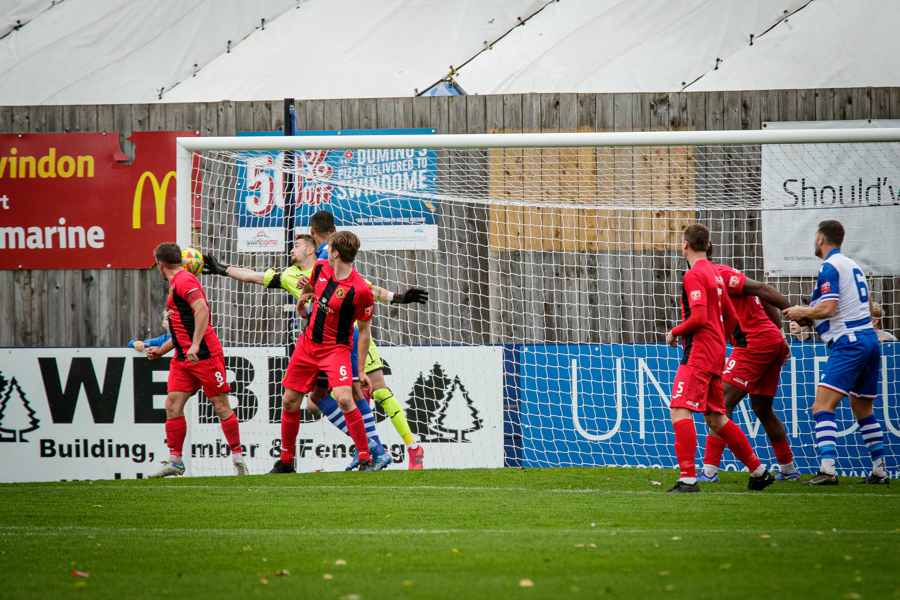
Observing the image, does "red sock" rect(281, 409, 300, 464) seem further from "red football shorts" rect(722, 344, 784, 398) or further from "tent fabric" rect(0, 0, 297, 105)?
"tent fabric" rect(0, 0, 297, 105)

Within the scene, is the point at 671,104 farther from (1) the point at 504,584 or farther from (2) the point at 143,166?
(1) the point at 504,584

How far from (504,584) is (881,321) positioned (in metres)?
7.26

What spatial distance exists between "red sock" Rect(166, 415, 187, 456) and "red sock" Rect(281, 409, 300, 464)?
93 centimetres

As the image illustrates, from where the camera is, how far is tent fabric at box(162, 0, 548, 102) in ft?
35.3

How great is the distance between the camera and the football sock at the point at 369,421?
6.86 m

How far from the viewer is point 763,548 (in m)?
3.52

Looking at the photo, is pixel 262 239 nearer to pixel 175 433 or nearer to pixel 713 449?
pixel 175 433

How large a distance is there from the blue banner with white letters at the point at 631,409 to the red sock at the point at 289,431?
2.31 m

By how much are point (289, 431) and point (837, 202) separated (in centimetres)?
636

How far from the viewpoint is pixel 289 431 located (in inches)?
259

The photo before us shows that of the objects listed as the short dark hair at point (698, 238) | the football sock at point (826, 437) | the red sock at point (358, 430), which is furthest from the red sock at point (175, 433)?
the football sock at point (826, 437)

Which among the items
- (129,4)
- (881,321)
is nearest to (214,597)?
(881,321)

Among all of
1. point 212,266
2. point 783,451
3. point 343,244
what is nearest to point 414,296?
point 343,244

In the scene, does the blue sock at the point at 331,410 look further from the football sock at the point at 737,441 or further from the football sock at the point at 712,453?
the football sock at the point at 737,441
